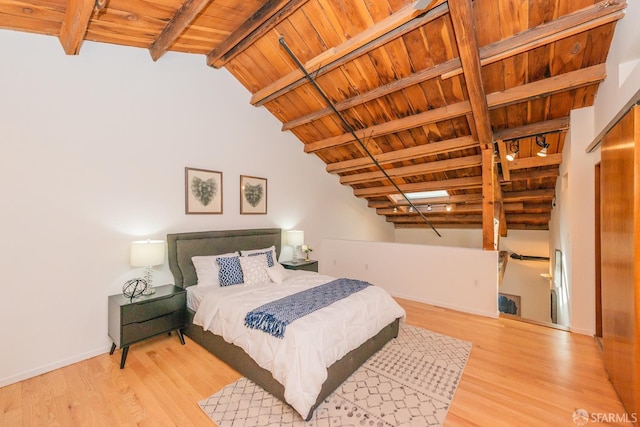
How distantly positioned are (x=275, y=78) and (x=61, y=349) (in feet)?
13.1

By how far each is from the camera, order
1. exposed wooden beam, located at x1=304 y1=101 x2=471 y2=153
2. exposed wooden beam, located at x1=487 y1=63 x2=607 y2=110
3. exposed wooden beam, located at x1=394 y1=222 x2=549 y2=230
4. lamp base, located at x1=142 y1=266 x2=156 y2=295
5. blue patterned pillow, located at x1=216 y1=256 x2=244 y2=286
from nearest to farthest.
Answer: exposed wooden beam, located at x1=487 y1=63 x2=607 y2=110 → lamp base, located at x1=142 y1=266 x2=156 y2=295 → blue patterned pillow, located at x1=216 y1=256 x2=244 y2=286 → exposed wooden beam, located at x1=304 y1=101 x2=471 y2=153 → exposed wooden beam, located at x1=394 y1=222 x2=549 y2=230

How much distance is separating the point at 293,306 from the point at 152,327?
1559mm

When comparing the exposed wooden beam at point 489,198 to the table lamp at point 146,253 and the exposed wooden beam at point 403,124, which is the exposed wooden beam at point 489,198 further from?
the table lamp at point 146,253

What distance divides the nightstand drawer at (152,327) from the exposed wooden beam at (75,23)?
2683mm

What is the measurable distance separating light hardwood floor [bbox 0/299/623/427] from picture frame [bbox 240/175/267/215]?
2.02 meters

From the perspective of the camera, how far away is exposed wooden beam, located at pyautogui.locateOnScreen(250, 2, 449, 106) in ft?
8.56

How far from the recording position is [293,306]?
99.4 inches

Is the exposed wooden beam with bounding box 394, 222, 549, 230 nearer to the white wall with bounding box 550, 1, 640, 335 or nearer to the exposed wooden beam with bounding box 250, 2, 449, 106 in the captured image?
the white wall with bounding box 550, 1, 640, 335

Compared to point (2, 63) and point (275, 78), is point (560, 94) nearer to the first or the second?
point (275, 78)

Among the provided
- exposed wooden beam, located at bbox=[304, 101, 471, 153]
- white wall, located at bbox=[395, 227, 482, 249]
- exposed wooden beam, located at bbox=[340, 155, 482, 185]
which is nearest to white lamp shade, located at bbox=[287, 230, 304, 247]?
exposed wooden beam, located at bbox=[304, 101, 471, 153]

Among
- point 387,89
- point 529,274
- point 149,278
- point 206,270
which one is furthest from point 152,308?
point 529,274

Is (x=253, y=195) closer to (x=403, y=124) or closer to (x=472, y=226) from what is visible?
(x=403, y=124)

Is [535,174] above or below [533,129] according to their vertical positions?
below

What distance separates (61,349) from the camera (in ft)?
8.86
